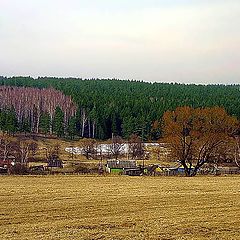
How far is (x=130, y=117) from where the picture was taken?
324 ft

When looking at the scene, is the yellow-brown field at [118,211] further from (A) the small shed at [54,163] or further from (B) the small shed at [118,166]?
(A) the small shed at [54,163]

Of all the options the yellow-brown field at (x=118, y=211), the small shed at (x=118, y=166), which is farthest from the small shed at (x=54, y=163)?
the yellow-brown field at (x=118, y=211)

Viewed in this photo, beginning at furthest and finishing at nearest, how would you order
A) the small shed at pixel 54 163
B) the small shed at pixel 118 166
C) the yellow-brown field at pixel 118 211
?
the small shed at pixel 54 163 < the small shed at pixel 118 166 < the yellow-brown field at pixel 118 211

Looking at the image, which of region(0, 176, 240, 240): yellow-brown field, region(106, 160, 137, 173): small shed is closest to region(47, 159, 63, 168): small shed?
region(106, 160, 137, 173): small shed

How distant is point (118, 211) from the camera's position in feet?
78.5

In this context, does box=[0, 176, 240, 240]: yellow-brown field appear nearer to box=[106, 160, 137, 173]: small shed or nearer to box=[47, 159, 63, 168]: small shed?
box=[106, 160, 137, 173]: small shed

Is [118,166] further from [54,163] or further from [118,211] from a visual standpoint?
[118,211]

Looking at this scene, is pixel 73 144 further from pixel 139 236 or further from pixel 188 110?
pixel 139 236

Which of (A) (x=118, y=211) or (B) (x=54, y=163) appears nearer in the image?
(A) (x=118, y=211)

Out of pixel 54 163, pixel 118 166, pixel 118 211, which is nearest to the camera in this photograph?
pixel 118 211

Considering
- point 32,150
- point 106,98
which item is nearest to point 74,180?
point 32,150

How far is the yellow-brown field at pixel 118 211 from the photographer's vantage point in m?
18.1

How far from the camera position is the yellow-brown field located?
18.1 metres

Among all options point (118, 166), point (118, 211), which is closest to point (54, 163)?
point (118, 166)
